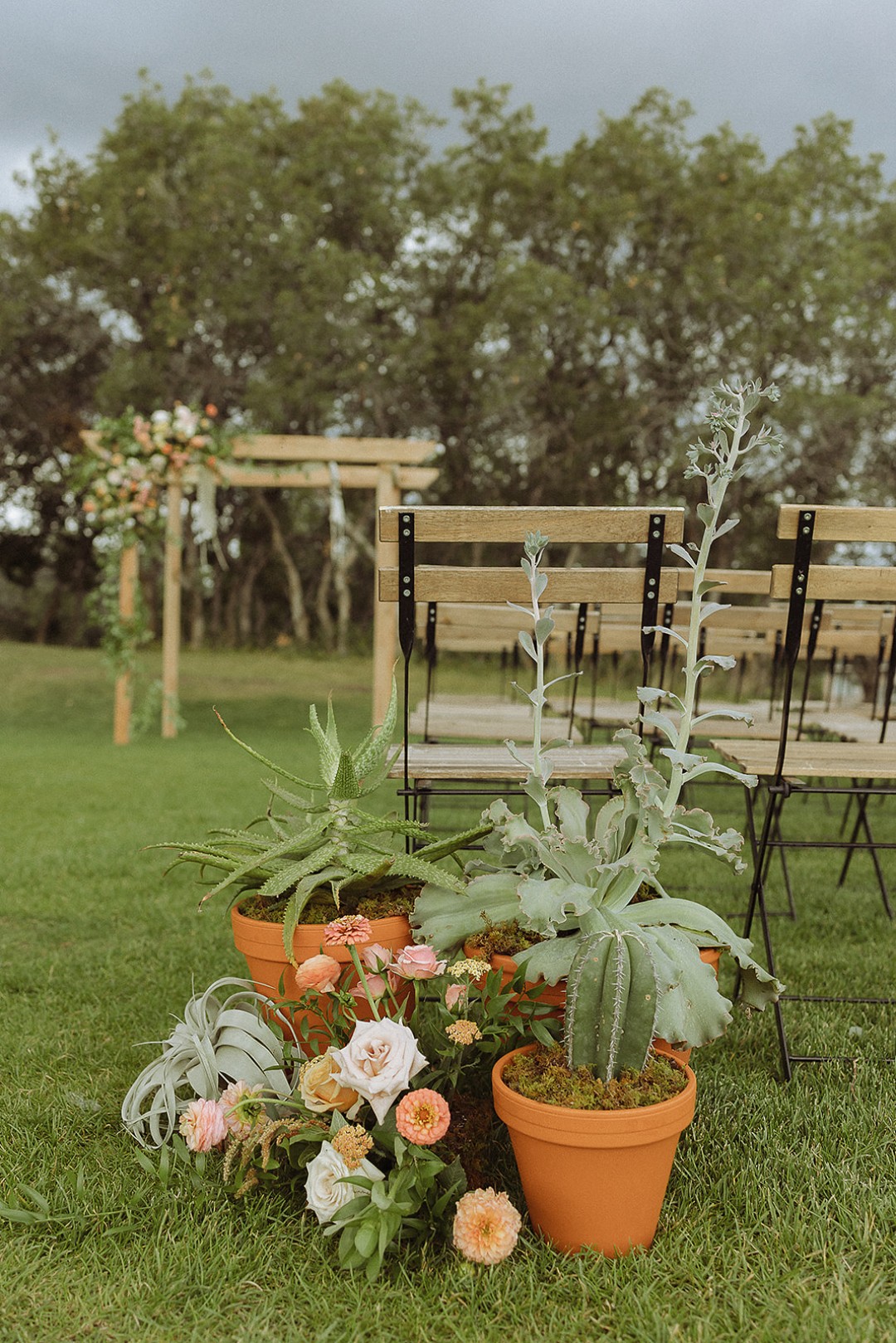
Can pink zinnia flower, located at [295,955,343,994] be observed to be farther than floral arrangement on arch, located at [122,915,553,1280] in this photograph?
Yes

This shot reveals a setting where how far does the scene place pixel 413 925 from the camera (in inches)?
84.6

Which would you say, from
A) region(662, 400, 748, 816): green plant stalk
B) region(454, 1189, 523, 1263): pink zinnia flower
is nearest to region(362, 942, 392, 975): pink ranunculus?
region(454, 1189, 523, 1263): pink zinnia flower

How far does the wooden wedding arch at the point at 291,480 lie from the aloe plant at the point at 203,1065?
621cm

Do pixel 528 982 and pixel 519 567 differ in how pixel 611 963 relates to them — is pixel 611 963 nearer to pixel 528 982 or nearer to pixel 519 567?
pixel 528 982

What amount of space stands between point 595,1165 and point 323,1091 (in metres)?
0.48

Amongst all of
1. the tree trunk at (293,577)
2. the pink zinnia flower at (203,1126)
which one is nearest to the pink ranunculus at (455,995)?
the pink zinnia flower at (203,1126)

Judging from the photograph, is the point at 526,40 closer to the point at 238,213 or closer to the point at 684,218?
the point at 684,218

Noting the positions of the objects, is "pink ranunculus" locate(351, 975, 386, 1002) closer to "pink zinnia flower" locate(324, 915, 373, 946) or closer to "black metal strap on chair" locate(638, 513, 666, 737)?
"pink zinnia flower" locate(324, 915, 373, 946)

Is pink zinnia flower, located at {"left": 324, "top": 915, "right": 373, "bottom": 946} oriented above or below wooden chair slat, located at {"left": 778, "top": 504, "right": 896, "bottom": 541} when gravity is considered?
below

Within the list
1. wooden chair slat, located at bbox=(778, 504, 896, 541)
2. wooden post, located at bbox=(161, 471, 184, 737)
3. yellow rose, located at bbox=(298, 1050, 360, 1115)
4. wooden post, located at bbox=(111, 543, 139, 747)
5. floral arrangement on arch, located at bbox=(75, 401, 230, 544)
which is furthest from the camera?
wooden post, located at bbox=(161, 471, 184, 737)

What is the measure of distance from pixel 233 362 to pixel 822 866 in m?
17.0

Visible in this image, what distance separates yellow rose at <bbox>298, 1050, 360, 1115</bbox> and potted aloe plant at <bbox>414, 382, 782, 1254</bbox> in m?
0.27

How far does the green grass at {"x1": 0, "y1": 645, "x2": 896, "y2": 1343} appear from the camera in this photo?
1570mm

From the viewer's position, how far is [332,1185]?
66.2 inches
